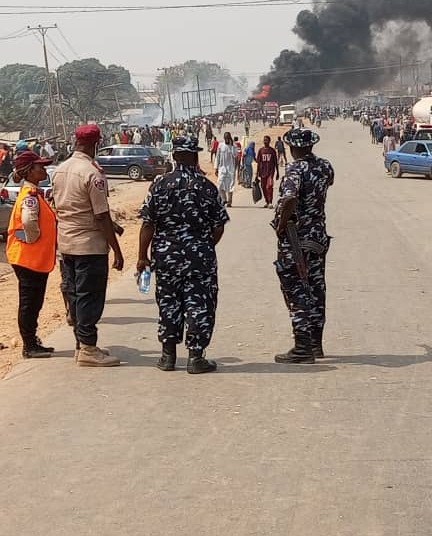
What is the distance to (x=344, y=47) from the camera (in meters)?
89.0

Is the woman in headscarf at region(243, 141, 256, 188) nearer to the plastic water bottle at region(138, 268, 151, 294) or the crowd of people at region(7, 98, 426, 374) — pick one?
the crowd of people at region(7, 98, 426, 374)

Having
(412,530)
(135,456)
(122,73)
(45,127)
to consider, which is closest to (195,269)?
(135,456)

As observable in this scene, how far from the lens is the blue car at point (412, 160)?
30172 mm

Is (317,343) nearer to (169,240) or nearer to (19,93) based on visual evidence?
(169,240)

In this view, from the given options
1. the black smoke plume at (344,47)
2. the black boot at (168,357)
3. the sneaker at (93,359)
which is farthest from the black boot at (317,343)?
the black smoke plume at (344,47)

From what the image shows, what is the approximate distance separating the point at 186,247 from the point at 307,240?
88 cm

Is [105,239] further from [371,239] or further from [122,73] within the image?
[122,73]

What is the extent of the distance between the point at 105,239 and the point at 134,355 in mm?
1083

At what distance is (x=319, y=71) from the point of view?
90.3m

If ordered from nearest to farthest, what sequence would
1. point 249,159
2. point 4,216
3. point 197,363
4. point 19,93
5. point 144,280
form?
point 197,363, point 144,280, point 4,216, point 249,159, point 19,93

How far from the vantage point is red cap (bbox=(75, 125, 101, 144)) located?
6312mm

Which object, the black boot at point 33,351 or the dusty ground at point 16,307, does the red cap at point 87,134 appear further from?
the dusty ground at point 16,307

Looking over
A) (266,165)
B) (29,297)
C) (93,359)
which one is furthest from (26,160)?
(266,165)

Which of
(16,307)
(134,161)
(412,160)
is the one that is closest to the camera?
(16,307)
